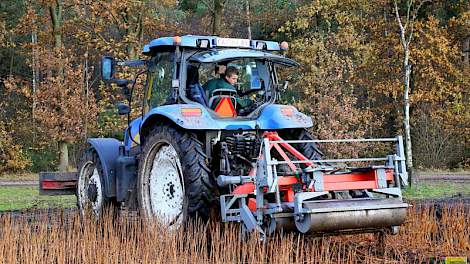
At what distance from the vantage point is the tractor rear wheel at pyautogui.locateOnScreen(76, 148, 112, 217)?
10230 mm

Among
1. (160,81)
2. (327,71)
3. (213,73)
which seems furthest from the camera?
(327,71)

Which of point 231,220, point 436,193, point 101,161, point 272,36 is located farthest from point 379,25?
point 231,220

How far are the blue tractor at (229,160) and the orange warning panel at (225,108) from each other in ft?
0.04

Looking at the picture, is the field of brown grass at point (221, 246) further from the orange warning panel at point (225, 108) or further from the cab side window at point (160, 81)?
the cab side window at point (160, 81)

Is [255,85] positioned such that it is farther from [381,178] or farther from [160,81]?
[381,178]

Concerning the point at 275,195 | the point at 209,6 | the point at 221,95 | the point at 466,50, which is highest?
the point at 209,6

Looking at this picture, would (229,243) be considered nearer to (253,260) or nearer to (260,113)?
(253,260)

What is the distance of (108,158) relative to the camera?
10133 millimetres

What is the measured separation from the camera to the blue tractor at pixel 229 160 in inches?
286

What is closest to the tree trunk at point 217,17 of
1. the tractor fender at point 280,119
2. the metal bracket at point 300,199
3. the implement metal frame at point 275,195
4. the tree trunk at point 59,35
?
the tree trunk at point 59,35

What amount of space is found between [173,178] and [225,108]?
0.99 meters

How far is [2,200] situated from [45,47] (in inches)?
542

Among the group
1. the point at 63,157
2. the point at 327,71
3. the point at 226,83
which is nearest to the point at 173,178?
the point at 226,83

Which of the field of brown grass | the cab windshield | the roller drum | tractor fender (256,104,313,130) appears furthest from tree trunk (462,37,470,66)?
the roller drum
